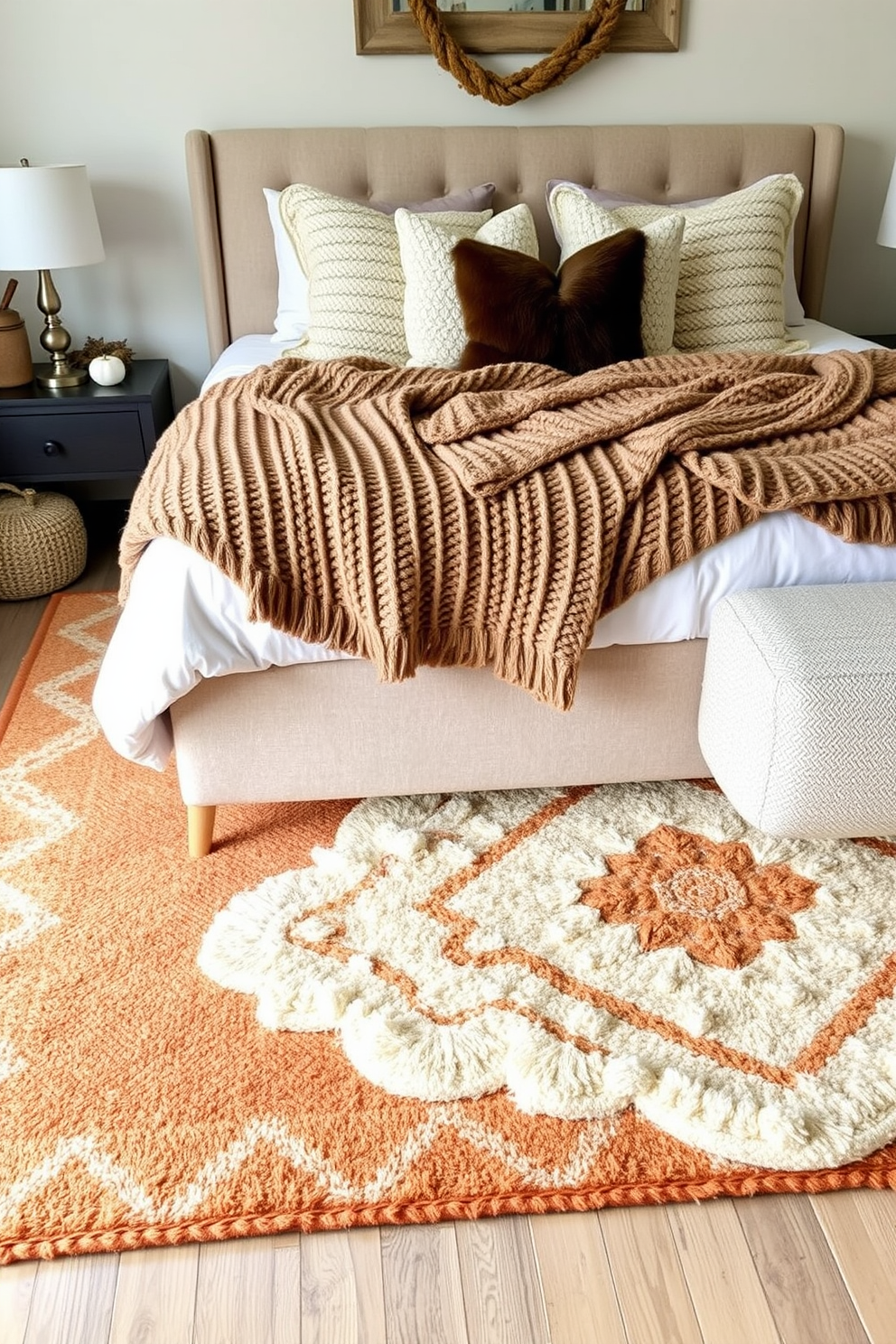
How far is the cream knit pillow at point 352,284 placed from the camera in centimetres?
254

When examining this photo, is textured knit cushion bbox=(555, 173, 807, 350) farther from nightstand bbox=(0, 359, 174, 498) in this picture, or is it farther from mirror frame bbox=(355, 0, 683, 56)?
nightstand bbox=(0, 359, 174, 498)

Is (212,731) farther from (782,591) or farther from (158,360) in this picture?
(158,360)

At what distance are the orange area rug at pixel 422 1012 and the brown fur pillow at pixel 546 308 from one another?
100cm

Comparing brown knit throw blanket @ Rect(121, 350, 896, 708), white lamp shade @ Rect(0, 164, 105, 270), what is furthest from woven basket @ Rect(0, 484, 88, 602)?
brown knit throw blanket @ Rect(121, 350, 896, 708)

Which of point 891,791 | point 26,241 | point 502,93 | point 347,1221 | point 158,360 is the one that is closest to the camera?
point 347,1221

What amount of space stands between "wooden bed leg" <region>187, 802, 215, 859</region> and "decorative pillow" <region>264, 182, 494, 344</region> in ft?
4.78

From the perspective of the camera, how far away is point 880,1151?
50.9 inches

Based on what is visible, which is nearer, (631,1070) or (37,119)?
(631,1070)

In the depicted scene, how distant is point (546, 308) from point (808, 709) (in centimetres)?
125

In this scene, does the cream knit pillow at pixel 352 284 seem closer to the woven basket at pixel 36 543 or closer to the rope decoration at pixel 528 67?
the rope decoration at pixel 528 67

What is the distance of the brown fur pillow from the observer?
92.0 inches

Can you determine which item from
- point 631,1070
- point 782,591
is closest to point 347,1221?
point 631,1070

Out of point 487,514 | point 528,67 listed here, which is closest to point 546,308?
point 487,514

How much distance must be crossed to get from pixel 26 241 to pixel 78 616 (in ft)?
2.97
